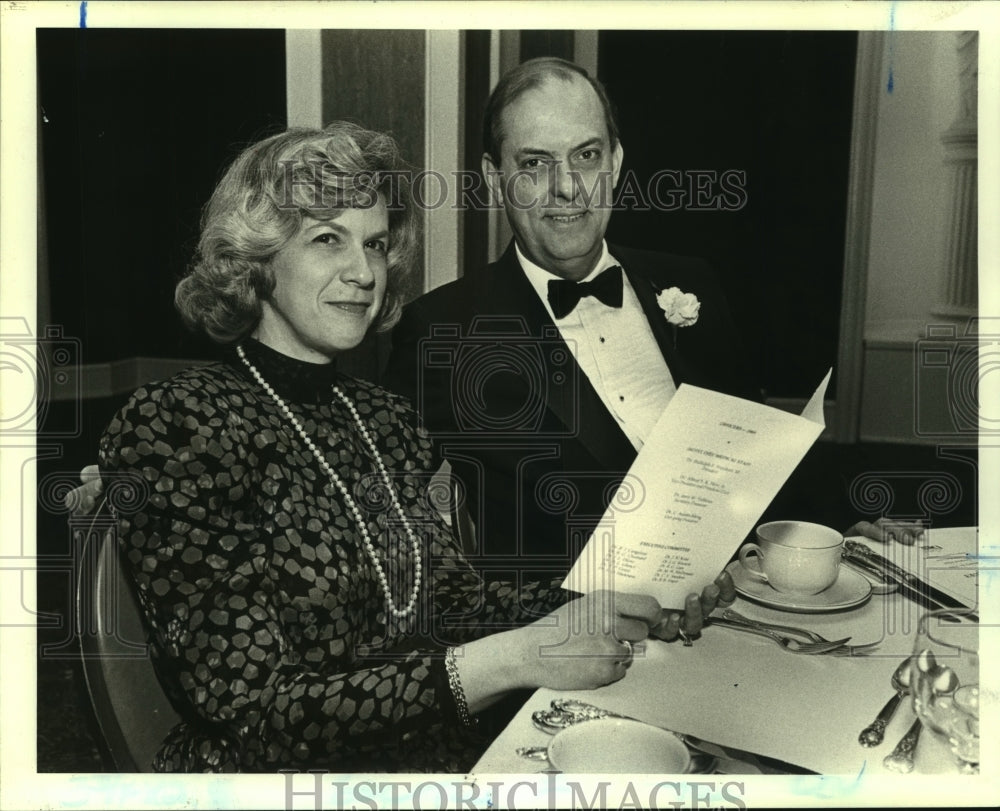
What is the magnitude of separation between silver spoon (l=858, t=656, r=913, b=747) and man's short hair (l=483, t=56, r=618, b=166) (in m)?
0.91

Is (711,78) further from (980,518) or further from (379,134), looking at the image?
(980,518)

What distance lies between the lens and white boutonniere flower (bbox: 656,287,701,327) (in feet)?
5.12

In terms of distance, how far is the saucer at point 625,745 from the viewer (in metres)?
1.22

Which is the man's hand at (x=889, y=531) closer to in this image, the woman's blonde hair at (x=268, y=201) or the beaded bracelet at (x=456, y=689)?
the beaded bracelet at (x=456, y=689)

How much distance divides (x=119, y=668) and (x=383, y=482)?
0.46 metres

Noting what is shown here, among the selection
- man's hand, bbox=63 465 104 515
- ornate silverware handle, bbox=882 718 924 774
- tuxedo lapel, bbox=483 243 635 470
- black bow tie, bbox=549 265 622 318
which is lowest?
ornate silverware handle, bbox=882 718 924 774

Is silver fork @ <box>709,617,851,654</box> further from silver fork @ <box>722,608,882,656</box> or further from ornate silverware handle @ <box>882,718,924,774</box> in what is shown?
ornate silverware handle @ <box>882,718,924,774</box>

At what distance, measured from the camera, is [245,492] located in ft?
4.59

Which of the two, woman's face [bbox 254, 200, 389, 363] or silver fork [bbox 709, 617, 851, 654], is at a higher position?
woman's face [bbox 254, 200, 389, 363]

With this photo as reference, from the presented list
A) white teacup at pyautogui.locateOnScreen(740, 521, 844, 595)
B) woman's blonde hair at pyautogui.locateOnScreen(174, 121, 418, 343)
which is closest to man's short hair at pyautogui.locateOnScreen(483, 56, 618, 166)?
woman's blonde hair at pyautogui.locateOnScreen(174, 121, 418, 343)

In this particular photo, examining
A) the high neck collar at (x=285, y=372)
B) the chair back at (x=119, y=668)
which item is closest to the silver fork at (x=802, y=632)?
the high neck collar at (x=285, y=372)

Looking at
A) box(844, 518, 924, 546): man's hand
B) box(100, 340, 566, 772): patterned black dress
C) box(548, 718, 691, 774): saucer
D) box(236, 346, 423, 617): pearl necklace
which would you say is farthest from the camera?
box(844, 518, 924, 546): man's hand

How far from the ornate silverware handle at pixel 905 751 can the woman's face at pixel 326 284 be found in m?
1.00

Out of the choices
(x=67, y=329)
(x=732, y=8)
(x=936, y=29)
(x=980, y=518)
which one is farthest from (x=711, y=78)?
(x=67, y=329)
